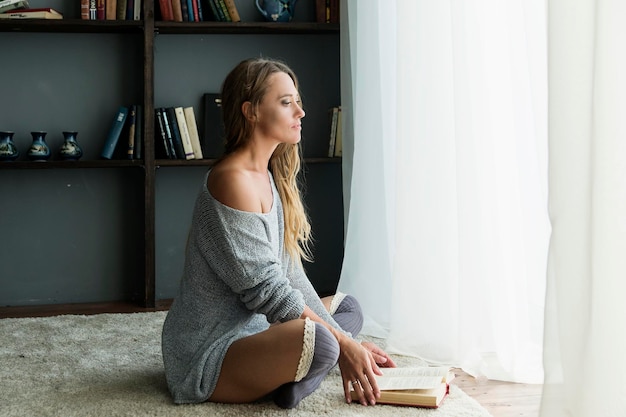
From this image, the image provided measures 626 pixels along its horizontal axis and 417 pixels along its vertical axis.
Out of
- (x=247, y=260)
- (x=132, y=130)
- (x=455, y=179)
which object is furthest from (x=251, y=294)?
(x=132, y=130)

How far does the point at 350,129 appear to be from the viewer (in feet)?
11.5

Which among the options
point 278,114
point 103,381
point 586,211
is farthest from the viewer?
point 103,381

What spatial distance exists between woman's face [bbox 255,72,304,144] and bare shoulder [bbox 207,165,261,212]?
0.14 metres

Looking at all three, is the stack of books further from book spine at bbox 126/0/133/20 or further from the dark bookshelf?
book spine at bbox 126/0/133/20

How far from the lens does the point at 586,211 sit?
5.19ft

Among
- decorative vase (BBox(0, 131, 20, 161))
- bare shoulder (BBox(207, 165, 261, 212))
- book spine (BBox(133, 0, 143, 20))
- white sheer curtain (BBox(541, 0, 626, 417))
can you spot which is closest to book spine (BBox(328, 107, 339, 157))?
book spine (BBox(133, 0, 143, 20))

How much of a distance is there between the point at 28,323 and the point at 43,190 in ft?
2.47

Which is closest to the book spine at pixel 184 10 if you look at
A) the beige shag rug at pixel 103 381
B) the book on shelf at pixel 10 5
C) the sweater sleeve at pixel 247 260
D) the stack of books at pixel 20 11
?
the stack of books at pixel 20 11

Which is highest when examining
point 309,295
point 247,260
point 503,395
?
point 247,260

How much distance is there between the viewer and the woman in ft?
7.00

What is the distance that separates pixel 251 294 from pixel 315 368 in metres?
0.24

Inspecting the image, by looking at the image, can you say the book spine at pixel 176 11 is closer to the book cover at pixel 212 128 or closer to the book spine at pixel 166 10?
the book spine at pixel 166 10

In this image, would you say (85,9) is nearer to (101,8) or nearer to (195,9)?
(101,8)

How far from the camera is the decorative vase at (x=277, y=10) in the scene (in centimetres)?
377
